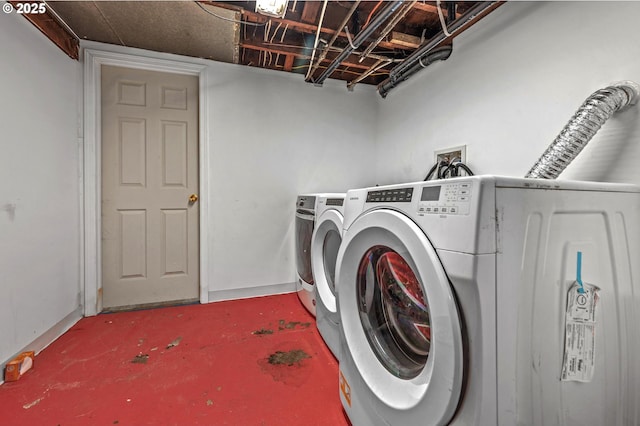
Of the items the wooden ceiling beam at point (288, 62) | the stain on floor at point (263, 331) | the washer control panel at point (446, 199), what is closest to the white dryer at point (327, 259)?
the stain on floor at point (263, 331)

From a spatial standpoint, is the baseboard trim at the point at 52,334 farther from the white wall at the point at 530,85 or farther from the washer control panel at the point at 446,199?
the white wall at the point at 530,85

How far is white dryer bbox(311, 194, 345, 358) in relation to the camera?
1.54 metres

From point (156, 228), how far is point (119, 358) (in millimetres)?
1050

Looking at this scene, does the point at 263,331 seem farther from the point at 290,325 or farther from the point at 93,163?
the point at 93,163

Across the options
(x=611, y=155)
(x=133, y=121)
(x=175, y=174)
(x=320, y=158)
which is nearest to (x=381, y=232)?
(x=611, y=155)

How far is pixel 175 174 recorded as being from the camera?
2301 mm

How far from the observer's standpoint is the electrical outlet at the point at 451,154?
1.86m

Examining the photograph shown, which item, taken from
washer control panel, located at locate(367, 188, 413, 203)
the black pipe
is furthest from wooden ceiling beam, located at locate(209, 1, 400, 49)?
washer control panel, located at locate(367, 188, 413, 203)

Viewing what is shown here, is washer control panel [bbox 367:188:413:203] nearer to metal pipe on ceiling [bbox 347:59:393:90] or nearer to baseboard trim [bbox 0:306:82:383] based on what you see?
metal pipe on ceiling [bbox 347:59:393:90]

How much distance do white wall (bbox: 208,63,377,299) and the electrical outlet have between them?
0.94 metres

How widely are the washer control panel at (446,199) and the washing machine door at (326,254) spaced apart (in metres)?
0.87

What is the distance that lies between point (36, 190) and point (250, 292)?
1642 mm

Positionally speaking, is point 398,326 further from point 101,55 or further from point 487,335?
point 101,55

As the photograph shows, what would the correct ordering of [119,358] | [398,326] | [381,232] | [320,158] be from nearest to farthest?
[381,232]
[398,326]
[119,358]
[320,158]
